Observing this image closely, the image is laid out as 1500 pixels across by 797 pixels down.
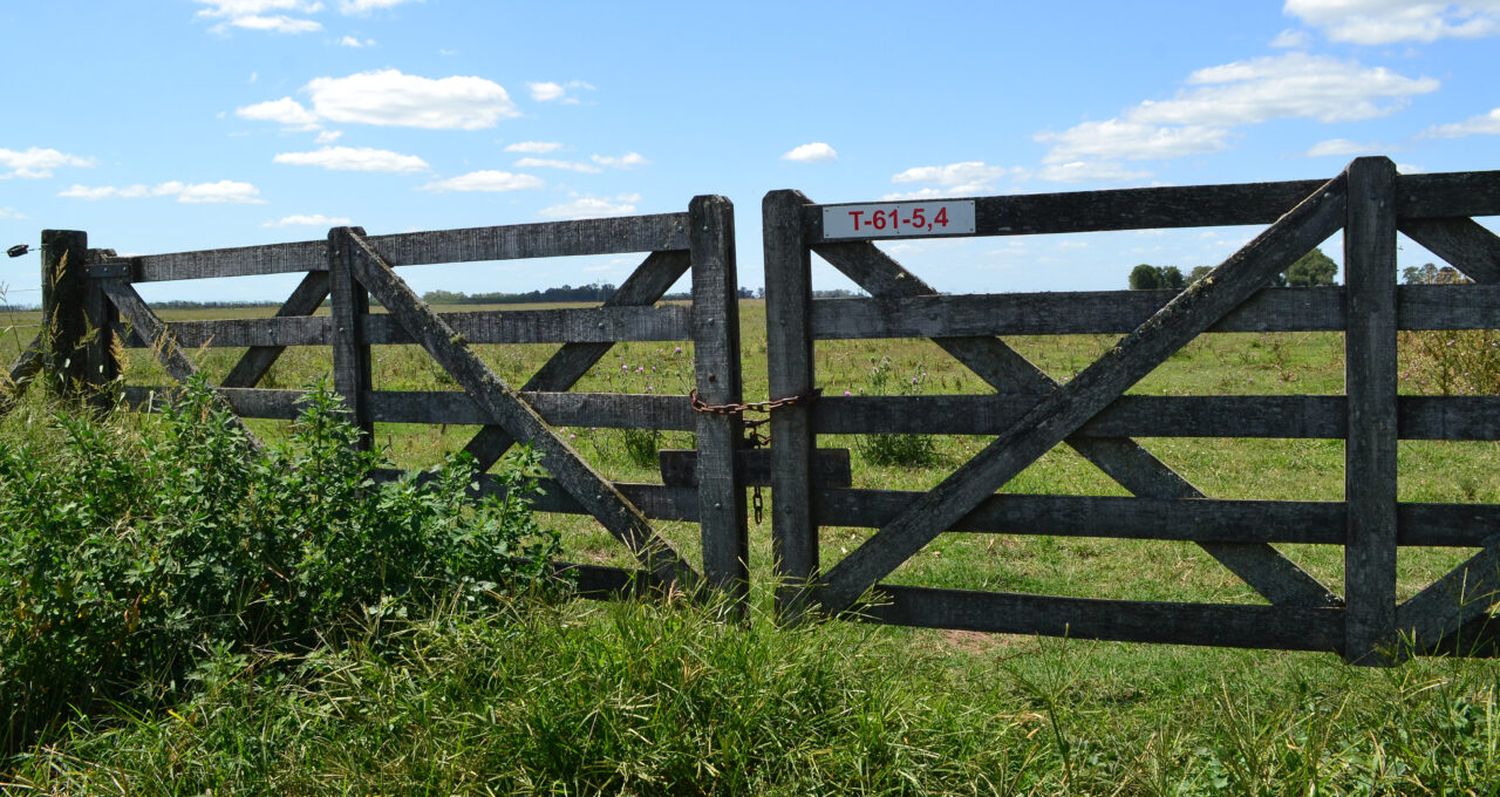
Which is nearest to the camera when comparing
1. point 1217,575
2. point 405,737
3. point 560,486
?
point 405,737

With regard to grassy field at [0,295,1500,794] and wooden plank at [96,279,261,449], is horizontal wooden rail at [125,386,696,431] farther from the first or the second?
grassy field at [0,295,1500,794]

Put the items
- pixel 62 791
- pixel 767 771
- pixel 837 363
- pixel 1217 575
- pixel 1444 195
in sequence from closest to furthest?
pixel 767 771 → pixel 62 791 → pixel 1444 195 → pixel 1217 575 → pixel 837 363

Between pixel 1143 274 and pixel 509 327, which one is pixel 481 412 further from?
pixel 1143 274

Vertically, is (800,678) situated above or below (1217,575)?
above

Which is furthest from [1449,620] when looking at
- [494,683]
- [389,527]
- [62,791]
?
[62,791]

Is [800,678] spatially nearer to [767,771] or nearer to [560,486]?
[767,771]

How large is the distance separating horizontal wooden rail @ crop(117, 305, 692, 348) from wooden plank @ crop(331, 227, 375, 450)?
0.24 ft

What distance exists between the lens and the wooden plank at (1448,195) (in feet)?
15.4

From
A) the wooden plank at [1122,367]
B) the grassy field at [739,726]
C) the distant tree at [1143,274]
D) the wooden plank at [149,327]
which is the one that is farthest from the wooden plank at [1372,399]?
the distant tree at [1143,274]

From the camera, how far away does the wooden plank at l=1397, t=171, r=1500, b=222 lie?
4.70 m

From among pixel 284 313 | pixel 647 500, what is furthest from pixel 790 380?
pixel 284 313

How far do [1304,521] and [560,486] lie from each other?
11.7 ft

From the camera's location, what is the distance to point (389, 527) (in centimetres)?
479

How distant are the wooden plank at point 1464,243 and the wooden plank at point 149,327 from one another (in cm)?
644
